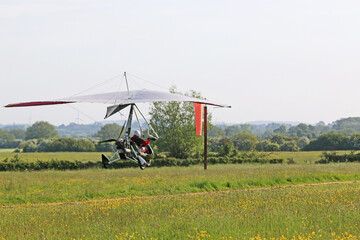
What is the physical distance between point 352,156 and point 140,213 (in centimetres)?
4676

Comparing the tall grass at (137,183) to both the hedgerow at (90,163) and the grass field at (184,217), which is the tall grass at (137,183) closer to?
the grass field at (184,217)

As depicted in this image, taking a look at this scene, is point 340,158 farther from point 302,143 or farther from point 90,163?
point 302,143

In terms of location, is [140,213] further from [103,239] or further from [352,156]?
[352,156]

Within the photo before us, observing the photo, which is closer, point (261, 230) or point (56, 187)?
point (261, 230)

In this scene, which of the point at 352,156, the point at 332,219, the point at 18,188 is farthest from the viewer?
the point at 352,156

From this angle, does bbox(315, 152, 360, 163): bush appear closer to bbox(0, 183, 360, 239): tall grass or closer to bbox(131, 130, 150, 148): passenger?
bbox(0, 183, 360, 239): tall grass

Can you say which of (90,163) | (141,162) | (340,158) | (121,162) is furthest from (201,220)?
(340,158)

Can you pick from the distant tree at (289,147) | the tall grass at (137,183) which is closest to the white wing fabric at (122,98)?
the tall grass at (137,183)

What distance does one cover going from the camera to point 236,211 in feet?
56.1

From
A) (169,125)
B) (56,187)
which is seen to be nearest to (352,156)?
(169,125)

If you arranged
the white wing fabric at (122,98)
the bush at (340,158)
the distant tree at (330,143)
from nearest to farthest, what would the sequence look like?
the white wing fabric at (122,98) → the bush at (340,158) → the distant tree at (330,143)

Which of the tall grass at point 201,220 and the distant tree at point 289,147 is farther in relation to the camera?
the distant tree at point 289,147

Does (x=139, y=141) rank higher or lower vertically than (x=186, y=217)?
higher

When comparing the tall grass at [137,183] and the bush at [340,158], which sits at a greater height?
the bush at [340,158]
